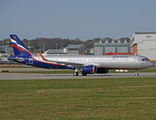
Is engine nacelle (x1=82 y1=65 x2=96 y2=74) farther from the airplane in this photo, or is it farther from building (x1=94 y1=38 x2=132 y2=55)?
building (x1=94 y1=38 x2=132 y2=55)

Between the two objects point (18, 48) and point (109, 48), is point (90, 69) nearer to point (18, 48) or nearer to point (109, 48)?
point (18, 48)

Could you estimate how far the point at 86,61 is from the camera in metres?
46.2

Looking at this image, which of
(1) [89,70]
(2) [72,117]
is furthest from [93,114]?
(1) [89,70]

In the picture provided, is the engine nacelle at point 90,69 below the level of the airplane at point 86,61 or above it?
below

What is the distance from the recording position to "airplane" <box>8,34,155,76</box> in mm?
44125

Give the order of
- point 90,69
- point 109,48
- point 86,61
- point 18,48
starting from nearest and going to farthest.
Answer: point 90,69 → point 86,61 → point 18,48 → point 109,48

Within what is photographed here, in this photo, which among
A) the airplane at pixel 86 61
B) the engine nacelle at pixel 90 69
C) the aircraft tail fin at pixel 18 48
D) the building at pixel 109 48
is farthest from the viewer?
the building at pixel 109 48

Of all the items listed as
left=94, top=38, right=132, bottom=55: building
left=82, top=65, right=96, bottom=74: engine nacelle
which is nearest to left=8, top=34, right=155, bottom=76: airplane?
left=82, top=65, right=96, bottom=74: engine nacelle

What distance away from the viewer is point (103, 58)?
45531 mm

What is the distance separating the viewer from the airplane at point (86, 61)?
145 ft

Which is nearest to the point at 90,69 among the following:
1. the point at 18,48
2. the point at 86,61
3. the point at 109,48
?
the point at 86,61

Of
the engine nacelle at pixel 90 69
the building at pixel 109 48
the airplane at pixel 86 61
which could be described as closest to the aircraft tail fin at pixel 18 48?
the airplane at pixel 86 61

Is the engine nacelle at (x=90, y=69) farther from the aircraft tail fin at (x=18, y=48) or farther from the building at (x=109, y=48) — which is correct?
the building at (x=109, y=48)

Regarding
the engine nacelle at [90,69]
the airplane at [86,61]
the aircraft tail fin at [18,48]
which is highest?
the aircraft tail fin at [18,48]
